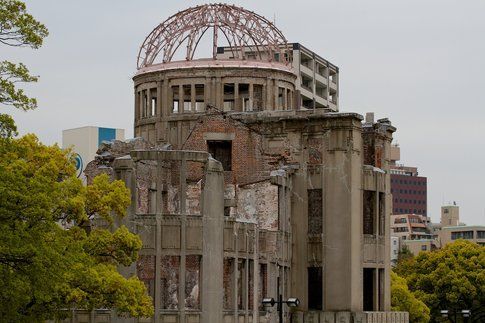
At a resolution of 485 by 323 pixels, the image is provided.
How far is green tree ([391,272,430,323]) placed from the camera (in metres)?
81.0

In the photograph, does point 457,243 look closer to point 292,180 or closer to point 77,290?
point 292,180

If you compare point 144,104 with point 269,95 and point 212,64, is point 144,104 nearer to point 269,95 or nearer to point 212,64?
point 212,64

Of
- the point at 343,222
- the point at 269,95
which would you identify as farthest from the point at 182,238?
the point at 269,95

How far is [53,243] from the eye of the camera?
35188 millimetres

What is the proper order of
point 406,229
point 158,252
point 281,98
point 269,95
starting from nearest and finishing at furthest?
point 158,252 → point 269,95 → point 281,98 → point 406,229

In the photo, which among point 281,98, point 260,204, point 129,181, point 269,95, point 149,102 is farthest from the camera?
point 281,98

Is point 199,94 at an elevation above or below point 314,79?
below

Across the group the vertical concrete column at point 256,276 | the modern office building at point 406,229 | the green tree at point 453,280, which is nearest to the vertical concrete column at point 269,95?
the vertical concrete column at point 256,276

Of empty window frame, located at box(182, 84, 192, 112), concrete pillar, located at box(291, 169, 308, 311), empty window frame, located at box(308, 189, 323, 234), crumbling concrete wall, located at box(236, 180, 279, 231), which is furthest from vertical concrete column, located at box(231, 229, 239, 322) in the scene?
empty window frame, located at box(182, 84, 192, 112)

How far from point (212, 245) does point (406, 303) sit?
35.6 meters

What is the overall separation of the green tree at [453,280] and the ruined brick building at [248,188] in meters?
27.5

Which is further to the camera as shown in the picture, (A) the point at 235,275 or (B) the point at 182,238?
(A) the point at 235,275

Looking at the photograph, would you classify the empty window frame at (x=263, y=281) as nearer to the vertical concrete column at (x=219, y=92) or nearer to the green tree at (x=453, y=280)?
the vertical concrete column at (x=219, y=92)

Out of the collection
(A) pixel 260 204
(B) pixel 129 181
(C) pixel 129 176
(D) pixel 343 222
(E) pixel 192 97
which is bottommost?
(D) pixel 343 222
